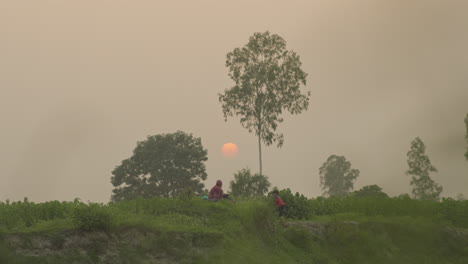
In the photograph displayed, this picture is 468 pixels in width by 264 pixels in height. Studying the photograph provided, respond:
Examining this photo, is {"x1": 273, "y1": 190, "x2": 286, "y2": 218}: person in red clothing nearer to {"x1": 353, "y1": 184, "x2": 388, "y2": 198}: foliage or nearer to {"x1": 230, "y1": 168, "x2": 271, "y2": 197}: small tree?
{"x1": 353, "y1": 184, "x2": 388, "y2": 198}: foliage

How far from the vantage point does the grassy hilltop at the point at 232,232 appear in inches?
674

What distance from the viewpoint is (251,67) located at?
57.8 m

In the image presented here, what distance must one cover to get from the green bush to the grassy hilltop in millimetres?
33

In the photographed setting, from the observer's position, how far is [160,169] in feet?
233

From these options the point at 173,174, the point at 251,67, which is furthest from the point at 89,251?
the point at 173,174

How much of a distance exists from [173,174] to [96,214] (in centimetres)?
5328

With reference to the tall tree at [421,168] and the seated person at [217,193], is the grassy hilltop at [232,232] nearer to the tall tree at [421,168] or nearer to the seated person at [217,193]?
the seated person at [217,193]

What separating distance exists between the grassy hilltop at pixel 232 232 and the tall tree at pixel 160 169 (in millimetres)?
41188

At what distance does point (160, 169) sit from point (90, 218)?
53.5 metres

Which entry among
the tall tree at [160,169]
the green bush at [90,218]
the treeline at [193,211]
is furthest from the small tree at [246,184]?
the green bush at [90,218]

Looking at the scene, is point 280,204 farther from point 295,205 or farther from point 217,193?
point 295,205

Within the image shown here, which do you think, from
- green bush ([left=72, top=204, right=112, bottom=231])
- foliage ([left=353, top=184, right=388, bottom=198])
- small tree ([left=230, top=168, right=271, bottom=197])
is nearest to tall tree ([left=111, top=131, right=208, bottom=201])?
small tree ([left=230, top=168, right=271, bottom=197])

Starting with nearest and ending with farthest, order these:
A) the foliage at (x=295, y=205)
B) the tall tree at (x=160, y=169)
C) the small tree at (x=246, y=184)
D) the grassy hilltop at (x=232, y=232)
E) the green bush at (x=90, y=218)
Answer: the grassy hilltop at (x=232, y=232)
the green bush at (x=90, y=218)
the foliage at (x=295, y=205)
the small tree at (x=246, y=184)
the tall tree at (x=160, y=169)

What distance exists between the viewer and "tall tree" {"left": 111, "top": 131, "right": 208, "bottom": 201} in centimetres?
7100
